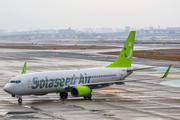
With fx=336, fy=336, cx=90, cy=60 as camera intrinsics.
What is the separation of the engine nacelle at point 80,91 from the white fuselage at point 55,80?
1238 millimetres

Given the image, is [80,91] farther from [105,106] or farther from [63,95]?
[105,106]

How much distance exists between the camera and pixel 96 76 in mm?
41344

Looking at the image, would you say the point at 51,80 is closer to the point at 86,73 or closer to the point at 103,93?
the point at 86,73

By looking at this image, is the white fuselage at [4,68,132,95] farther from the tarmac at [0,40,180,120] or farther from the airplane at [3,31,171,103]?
the tarmac at [0,40,180,120]

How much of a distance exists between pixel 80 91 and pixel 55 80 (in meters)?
3.04

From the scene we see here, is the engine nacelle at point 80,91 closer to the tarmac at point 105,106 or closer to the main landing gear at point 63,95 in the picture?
the tarmac at point 105,106

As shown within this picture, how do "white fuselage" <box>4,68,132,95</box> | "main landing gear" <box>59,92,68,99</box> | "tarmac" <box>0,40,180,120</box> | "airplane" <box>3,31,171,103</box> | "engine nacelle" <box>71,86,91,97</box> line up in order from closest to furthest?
"tarmac" <box>0,40,180,120</box>, "white fuselage" <box>4,68,132,95</box>, "airplane" <box>3,31,171,103</box>, "engine nacelle" <box>71,86,91,97</box>, "main landing gear" <box>59,92,68,99</box>

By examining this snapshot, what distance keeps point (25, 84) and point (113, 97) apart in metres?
11.5

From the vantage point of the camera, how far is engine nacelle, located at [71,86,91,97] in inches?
1464

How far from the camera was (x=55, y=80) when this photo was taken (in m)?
37.4

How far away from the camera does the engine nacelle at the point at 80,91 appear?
122 feet

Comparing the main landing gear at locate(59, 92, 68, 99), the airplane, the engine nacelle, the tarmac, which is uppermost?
the airplane

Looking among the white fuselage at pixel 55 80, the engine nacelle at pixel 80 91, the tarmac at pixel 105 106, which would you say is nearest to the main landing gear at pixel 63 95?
the tarmac at pixel 105 106

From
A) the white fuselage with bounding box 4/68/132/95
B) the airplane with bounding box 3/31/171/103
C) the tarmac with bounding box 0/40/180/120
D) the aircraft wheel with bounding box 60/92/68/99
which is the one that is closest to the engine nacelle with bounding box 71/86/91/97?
the airplane with bounding box 3/31/171/103
